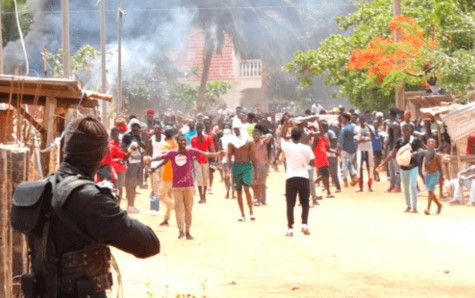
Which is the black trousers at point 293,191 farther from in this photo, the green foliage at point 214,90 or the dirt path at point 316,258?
the green foliage at point 214,90

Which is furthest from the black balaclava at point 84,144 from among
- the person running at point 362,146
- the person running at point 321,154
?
the person running at point 362,146

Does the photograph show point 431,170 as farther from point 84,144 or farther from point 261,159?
point 84,144

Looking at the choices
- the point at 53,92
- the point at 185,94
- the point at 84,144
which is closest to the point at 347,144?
the point at 53,92

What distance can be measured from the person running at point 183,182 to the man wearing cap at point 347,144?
898 centimetres

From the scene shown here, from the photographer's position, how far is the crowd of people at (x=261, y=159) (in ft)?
54.3

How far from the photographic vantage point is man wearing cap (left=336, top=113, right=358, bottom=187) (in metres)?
25.4

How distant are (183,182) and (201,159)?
6552 millimetres

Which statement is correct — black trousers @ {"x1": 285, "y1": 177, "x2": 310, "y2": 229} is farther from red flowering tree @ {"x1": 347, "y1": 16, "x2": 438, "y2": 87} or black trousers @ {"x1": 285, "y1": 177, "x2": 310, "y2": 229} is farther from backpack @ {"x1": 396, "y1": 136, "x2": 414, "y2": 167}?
backpack @ {"x1": 396, "y1": 136, "x2": 414, "y2": 167}

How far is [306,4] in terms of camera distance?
68812 mm

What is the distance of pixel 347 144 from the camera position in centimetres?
2559

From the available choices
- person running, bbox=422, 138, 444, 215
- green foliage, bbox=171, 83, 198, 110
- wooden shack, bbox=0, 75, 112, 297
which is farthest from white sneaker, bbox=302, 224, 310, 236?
green foliage, bbox=171, 83, 198, 110

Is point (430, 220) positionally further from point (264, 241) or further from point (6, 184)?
point (6, 184)

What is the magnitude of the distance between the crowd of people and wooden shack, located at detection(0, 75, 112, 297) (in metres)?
5.13

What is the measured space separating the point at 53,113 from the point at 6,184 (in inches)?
75.6
